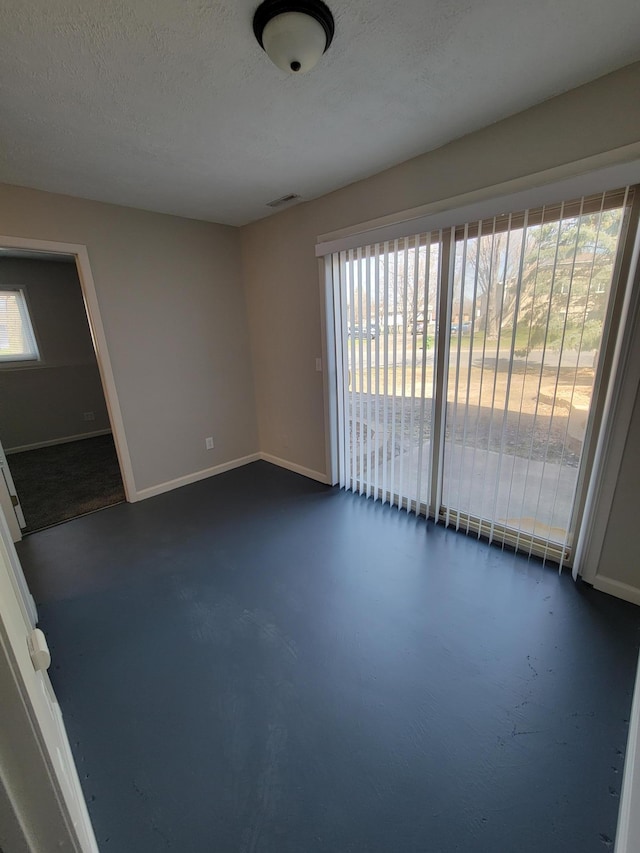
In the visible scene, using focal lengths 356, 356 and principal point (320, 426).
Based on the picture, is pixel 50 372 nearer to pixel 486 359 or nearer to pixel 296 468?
pixel 296 468

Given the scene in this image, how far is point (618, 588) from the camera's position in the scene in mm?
1919

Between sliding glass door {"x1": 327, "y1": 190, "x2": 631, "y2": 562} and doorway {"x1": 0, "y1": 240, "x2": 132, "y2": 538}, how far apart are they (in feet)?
9.87

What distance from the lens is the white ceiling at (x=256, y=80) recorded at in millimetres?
1188

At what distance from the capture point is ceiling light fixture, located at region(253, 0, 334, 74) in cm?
114

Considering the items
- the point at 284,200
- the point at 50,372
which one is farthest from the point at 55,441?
the point at 284,200

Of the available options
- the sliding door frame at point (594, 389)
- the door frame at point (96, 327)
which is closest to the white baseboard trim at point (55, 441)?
the door frame at point (96, 327)

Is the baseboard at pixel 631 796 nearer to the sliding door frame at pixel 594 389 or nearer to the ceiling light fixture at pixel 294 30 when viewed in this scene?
the sliding door frame at pixel 594 389

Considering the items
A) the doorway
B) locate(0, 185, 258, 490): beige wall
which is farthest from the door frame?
the doorway

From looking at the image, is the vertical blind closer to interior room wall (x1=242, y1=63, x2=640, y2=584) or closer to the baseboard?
interior room wall (x1=242, y1=63, x2=640, y2=584)

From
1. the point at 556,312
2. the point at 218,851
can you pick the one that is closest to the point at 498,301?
the point at 556,312

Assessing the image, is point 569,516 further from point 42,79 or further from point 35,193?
point 35,193

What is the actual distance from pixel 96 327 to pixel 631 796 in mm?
3748

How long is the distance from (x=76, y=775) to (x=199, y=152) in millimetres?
2870

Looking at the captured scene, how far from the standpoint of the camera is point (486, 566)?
2201mm
